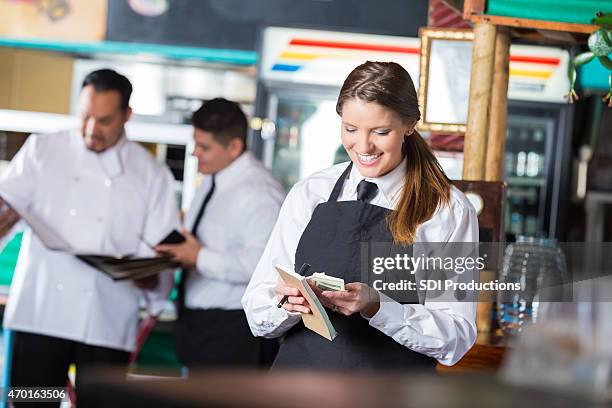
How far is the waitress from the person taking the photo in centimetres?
222

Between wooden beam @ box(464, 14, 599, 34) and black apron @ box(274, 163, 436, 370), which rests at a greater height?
wooden beam @ box(464, 14, 599, 34)

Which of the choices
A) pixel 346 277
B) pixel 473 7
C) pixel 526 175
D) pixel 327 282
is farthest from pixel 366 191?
pixel 526 175

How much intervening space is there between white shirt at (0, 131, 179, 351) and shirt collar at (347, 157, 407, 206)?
153cm

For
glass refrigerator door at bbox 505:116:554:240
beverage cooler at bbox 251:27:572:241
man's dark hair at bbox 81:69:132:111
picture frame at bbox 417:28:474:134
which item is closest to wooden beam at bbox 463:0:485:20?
picture frame at bbox 417:28:474:134

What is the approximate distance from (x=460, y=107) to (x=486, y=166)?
24cm

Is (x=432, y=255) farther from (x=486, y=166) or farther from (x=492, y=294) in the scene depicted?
(x=486, y=166)

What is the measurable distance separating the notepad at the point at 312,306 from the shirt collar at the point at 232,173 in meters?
1.84

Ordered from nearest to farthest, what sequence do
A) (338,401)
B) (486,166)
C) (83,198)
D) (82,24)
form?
(338,401) → (486,166) → (83,198) → (82,24)

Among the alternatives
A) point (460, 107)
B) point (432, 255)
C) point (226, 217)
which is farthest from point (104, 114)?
point (432, 255)

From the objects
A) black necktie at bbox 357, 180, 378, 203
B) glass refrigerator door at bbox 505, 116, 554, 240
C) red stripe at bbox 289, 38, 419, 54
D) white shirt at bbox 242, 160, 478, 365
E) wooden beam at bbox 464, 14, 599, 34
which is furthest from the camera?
glass refrigerator door at bbox 505, 116, 554, 240

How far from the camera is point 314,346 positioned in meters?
2.27

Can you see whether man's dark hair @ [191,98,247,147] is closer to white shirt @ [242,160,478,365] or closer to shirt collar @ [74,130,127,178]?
shirt collar @ [74,130,127,178]

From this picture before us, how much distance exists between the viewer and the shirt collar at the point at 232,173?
398cm

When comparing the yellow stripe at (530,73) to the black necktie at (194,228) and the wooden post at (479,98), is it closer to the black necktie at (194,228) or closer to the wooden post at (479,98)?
the black necktie at (194,228)
